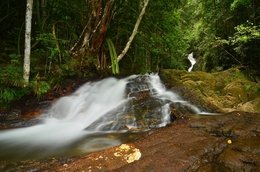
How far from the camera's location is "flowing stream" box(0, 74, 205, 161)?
3.07 meters

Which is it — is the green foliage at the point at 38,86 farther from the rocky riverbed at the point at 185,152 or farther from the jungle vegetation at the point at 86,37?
the rocky riverbed at the point at 185,152

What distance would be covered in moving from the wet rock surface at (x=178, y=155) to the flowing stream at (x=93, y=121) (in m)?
0.52

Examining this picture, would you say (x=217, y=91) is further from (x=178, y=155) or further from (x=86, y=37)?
(x=86, y=37)

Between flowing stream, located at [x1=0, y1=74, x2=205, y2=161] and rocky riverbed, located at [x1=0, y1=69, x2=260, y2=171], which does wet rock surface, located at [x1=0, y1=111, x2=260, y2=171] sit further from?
flowing stream, located at [x1=0, y1=74, x2=205, y2=161]

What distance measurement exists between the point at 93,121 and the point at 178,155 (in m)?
2.59

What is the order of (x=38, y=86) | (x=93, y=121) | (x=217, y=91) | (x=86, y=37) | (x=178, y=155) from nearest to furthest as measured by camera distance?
(x=178, y=155), (x=93, y=121), (x=38, y=86), (x=217, y=91), (x=86, y=37)

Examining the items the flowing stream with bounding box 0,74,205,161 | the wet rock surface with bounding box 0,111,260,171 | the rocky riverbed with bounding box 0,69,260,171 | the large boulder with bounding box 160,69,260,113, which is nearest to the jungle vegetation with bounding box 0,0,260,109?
the flowing stream with bounding box 0,74,205,161

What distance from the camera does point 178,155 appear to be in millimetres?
2311

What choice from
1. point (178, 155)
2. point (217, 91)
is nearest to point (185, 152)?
point (178, 155)

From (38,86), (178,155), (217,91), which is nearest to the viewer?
(178,155)

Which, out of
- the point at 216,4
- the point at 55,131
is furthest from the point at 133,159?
the point at 216,4

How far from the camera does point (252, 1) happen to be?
7.46m

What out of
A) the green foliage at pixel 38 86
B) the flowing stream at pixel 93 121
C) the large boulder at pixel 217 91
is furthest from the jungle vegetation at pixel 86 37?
the large boulder at pixel 217 91

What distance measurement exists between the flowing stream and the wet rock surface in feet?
1.70
